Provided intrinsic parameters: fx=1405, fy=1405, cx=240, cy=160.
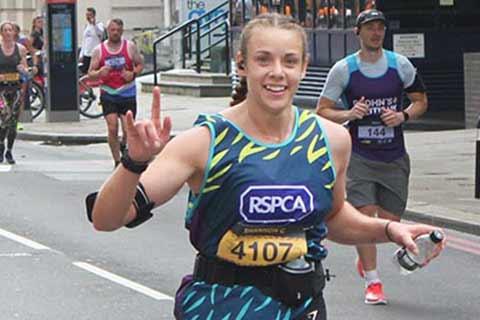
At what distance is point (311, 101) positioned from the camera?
2489cm

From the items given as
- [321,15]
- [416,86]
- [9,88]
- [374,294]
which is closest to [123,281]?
[374,294]

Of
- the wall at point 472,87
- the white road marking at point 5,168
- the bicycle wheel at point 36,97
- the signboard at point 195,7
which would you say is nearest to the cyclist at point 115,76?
the white road marking at point 5,168

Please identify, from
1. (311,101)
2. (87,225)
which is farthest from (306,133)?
(311,101)

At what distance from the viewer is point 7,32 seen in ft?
62.3

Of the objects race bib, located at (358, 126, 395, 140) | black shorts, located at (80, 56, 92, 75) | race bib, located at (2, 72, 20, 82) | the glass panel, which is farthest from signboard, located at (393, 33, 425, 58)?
race bib, located at (358, 126, 395, 140)

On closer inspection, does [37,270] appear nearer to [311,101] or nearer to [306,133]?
[306,133]

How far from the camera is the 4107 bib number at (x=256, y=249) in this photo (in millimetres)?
4613

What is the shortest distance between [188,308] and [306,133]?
2.34 ft

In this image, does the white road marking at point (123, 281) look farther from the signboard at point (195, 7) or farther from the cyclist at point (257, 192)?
the signboard at point (195, 7)

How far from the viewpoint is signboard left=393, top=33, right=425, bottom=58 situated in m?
22.2

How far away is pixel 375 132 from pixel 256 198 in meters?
4.87

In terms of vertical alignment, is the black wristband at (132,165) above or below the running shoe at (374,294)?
above

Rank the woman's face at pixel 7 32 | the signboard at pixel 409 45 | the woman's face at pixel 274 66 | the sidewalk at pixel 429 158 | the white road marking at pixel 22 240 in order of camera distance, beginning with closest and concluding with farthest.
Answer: the woman's face at pixel 274 66 → the white road marking at pixel 22 240 → the sidewalk at pixel 429 158 → the woman's face at pixel 7 32 → the signboard at pixel 409 45

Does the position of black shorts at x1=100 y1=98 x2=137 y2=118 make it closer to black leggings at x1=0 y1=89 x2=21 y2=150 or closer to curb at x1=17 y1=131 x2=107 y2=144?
black leggings at x1=0 y1=89 x2=21 y2=150
